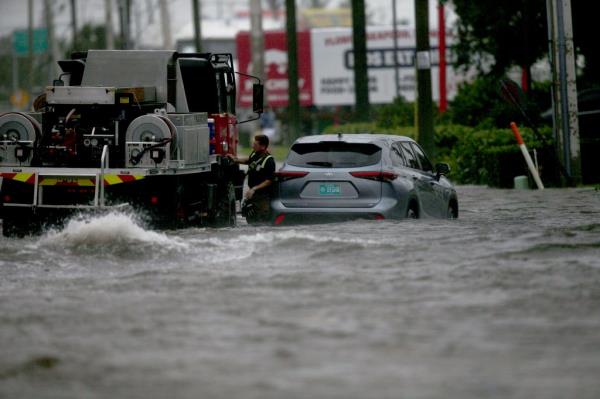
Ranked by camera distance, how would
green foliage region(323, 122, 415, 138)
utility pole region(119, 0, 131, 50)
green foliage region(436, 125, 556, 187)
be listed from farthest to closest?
utility pole region(119, 0, 131, 50) < green foliage region(323, 122, 415, 138) < green foliage region(436, 125, 556, 187)

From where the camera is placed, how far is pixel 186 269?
607 inches

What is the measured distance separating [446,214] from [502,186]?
10336 mm

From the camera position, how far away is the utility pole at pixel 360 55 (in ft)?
160

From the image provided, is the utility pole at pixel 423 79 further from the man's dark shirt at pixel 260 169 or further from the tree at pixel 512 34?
the man's dark shirt at pixel 260 169

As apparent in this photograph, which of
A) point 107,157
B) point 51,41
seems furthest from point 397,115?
point 51,41

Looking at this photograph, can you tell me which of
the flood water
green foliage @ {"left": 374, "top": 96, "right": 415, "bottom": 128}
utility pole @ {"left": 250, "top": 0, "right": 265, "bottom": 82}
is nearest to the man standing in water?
the flood water

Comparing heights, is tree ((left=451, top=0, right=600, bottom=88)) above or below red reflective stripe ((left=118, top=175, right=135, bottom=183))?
above

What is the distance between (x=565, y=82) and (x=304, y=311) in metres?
18.6

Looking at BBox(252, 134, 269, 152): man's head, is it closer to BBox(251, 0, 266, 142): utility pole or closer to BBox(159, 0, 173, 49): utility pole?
BBox(251, 0, 266, 142): utility pole

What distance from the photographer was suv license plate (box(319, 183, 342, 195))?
1896 centimetres

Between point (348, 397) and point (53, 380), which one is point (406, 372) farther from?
point (53, 380)

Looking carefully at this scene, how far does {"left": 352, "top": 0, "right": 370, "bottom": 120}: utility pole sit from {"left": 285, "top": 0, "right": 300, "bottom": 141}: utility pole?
5.32m

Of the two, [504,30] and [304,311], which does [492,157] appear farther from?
[304,311]

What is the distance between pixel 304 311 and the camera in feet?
40.4
